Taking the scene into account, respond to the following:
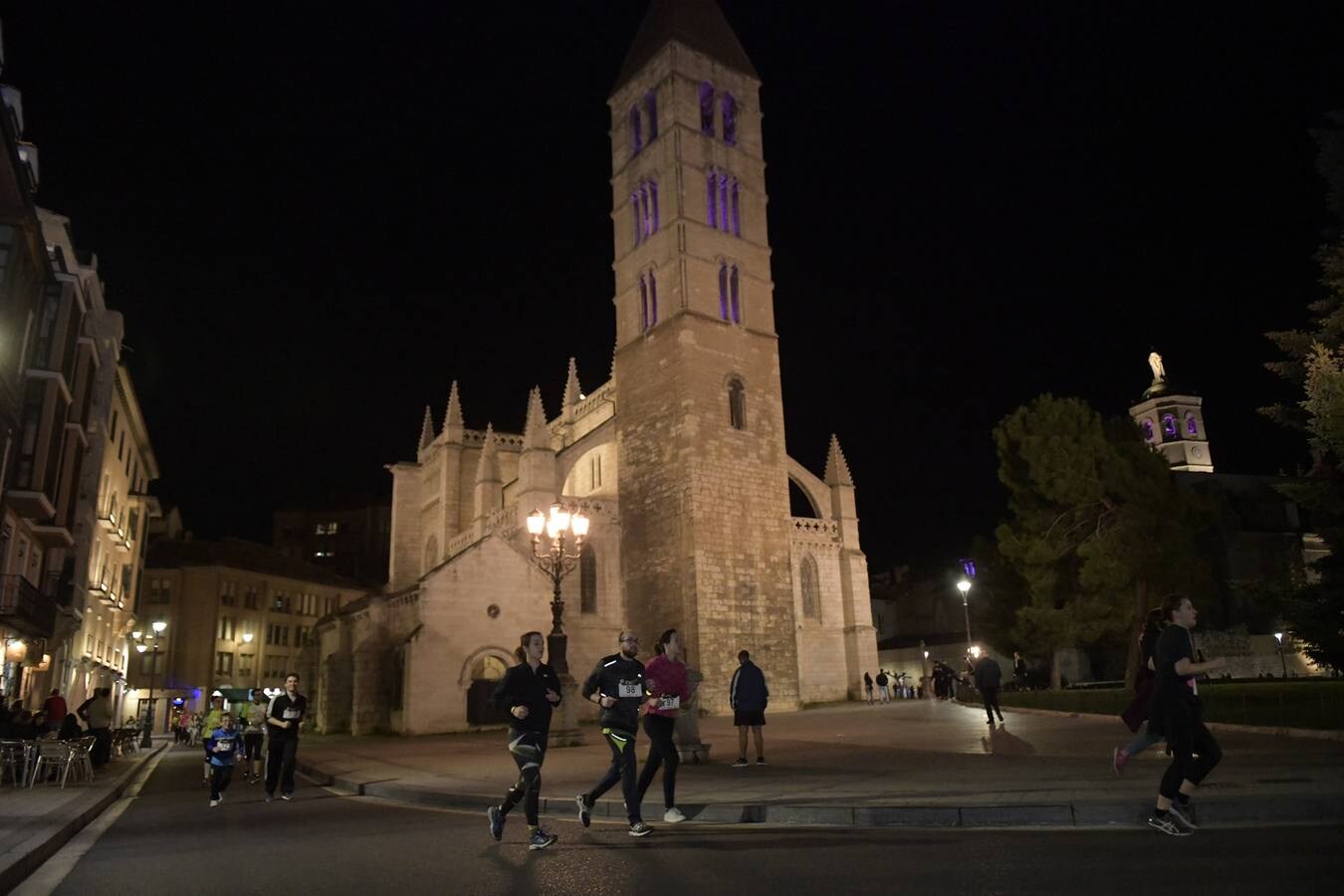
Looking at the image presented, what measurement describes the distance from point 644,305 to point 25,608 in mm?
22695

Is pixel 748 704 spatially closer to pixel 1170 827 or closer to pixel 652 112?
pixel 1170 827

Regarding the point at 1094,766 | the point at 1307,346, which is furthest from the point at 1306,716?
the point at 1094,766

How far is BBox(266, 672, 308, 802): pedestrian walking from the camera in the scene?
1149cm

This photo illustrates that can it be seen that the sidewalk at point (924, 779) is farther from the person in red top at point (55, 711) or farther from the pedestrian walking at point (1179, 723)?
the person in red top at point (55, 711)

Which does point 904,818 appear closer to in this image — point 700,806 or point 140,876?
point 700,806

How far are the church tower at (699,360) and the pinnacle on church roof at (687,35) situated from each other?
0.30ft

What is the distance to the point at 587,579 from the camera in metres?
33.5

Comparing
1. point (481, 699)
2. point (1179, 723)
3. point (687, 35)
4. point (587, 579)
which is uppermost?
point (687, 35)

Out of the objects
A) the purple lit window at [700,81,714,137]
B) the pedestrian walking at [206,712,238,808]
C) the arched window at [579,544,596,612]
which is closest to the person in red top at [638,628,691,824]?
the pedestrian walking at [206,712,238,808]

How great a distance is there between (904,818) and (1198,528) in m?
27.9

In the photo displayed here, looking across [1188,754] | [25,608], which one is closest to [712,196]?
[25,608]

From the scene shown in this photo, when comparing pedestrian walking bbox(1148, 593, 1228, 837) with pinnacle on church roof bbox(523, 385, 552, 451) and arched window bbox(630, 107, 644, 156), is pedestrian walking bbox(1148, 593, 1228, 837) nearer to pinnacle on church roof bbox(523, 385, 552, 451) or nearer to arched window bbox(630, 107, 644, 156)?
pinnacle on church roof bbox(523, 385, 552, 451)

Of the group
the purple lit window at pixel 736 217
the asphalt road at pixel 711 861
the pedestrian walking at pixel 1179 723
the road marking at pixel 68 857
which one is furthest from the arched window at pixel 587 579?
the pedestrian walking at pixel 1179 723

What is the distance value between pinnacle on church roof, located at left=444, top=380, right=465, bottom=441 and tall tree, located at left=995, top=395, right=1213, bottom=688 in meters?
24.4
